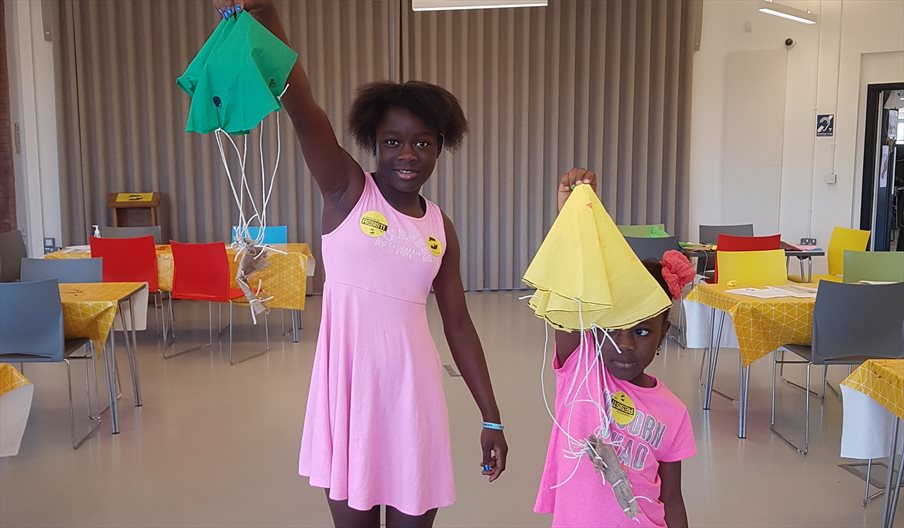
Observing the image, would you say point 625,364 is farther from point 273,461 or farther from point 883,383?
point 273,461

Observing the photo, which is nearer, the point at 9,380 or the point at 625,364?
the point at 625,364

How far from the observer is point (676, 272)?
150 cm

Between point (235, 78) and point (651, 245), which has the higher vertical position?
point (235, 78)

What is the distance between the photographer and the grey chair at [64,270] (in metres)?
4.23

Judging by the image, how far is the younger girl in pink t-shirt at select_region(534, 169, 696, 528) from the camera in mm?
1463

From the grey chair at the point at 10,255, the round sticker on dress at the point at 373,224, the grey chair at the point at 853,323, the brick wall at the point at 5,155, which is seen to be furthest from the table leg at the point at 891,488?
the brick wall at the point at 5,155

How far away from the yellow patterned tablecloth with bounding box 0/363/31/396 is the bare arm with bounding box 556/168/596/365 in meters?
1.97

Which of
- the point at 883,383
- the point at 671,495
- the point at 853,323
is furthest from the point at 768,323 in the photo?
the point at 671,495

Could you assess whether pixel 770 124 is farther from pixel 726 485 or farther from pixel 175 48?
pixel 175 48

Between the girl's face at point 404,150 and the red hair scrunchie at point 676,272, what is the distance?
54cm

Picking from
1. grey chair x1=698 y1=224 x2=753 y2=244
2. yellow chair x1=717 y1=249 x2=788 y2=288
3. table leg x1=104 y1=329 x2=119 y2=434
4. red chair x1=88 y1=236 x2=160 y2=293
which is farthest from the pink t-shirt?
grey chair x1=698 y1=224 x2=753 y2=244

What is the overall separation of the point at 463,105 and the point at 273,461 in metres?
5.32

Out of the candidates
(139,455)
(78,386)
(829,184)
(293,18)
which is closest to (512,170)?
(293,18)

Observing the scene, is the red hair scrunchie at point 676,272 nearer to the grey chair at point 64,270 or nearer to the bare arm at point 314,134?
the bare arm at point 314,134
